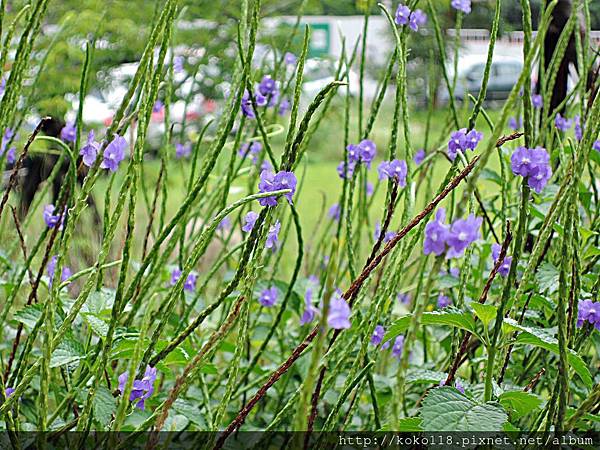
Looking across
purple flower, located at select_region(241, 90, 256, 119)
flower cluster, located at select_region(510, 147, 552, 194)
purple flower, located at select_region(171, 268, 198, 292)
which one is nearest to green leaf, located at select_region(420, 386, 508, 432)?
flower cluster, located at select_region(510, 147, 552, 194)

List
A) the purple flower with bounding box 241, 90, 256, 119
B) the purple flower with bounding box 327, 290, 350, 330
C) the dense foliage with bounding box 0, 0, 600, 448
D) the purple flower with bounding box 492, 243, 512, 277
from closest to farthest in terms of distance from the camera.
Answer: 1. the purple flower with bounding box 327, 290, 350, 330
2. the dense foliage with bounding box 0, 0, 600, 448
3. the purple flower with bounding box 492, 243, 512, 277
4. the purple flower with bounding box 241, 90, 256, 119

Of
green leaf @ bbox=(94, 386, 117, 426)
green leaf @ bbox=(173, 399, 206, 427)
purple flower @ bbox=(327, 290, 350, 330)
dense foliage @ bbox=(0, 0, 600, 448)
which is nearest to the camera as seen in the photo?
purple flower @ bbox=(327, 290, 350, 330)

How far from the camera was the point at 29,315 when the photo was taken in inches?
35.6

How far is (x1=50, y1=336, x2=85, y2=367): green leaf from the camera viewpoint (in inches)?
32.8

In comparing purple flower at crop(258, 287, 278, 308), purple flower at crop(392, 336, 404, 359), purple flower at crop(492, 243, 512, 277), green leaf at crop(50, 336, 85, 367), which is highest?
purple flower at crop(492, 243, 512, 277)

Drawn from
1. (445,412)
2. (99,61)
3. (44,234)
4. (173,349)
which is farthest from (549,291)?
(99,61)

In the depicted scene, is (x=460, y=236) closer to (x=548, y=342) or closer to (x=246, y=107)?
(x=548, y=342)

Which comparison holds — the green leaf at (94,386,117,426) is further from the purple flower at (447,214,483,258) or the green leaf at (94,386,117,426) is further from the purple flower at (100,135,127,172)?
the purple flower at (447,214,483,258)

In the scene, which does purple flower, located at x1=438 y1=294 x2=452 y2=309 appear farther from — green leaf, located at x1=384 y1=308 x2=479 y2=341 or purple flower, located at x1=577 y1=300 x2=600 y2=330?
green leaf, located at x1=384 y1=308 x2=479 y2=341

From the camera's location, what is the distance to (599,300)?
3.25ft

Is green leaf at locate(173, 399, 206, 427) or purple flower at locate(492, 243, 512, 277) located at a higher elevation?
purple flower at locate(492, 243, 512, 277)

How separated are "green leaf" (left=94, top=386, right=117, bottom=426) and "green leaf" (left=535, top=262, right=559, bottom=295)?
0.54 m

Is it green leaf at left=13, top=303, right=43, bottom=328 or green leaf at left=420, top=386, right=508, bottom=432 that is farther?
green leaf at left=13, top=303, right=43, bottom=328

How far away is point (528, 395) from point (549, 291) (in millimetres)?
383
